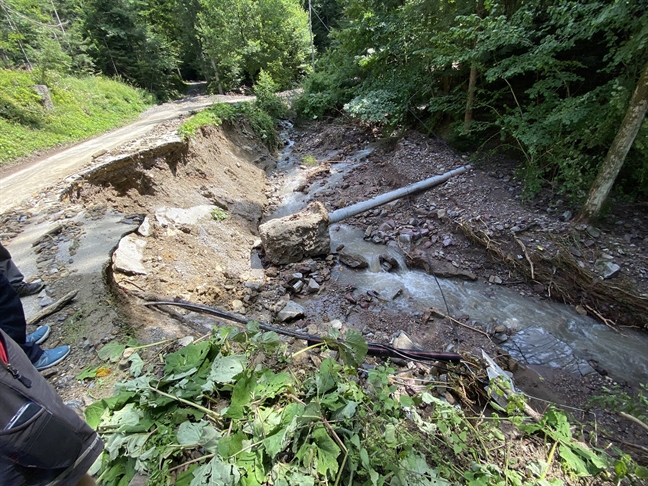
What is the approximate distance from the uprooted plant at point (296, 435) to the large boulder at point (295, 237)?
3.54 metres

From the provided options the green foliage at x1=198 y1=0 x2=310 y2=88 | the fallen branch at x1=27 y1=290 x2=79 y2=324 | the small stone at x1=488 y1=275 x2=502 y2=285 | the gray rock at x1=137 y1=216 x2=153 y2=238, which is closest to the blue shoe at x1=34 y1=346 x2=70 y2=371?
the fallen branch at x1=27 y1=290 x2=79 y2=324

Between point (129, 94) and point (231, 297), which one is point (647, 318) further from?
point (129, 94)

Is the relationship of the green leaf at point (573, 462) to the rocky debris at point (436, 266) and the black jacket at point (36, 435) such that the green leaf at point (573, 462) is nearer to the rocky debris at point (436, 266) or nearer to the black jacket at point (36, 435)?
the black jacket at point (36, 435)

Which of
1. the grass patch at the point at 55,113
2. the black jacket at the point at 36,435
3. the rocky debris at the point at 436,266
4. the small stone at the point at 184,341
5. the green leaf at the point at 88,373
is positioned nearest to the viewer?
the black jacket at the point at 36,435

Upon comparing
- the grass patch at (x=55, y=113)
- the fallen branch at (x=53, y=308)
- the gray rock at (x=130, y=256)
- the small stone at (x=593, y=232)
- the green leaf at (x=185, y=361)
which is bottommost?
the small stone at (x=593, y=232)

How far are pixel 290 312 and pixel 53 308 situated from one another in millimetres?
2663

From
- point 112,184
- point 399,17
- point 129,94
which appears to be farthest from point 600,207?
point 129,94

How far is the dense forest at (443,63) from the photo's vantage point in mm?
4223

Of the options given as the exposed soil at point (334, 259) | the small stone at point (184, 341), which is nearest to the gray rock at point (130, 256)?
the exposed soil at point (334, 259)

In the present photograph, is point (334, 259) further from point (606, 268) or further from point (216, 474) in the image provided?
point (216, 474)

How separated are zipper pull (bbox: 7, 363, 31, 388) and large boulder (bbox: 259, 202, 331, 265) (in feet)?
13.8

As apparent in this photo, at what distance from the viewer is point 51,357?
2381 millimetres

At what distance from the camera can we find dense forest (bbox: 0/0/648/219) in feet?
13.9

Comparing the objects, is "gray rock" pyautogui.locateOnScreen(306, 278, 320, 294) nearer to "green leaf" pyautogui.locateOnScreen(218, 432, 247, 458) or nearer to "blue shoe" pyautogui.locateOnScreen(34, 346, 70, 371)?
"blue shoe" pyautogui.locateOnScreen(34, 346, 70, 371)
